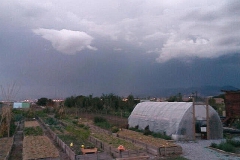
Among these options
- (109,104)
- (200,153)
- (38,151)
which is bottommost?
(200,153)

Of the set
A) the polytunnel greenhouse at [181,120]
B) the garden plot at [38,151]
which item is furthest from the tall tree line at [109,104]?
the garden plot at [38,151]

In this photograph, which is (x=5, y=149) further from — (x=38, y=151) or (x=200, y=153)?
(x=200, y=153)

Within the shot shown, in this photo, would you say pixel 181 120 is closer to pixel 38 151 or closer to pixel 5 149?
pixel 38 151

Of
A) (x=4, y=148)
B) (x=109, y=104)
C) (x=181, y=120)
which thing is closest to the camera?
(x=4, y=148)

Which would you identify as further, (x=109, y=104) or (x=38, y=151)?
(x=109, y=104)

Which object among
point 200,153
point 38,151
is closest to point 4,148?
point 38,151

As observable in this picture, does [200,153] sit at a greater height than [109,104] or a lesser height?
lesser

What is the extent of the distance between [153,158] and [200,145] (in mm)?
4676

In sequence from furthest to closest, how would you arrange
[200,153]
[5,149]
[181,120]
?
1. [181,120]
2. [5,149]
3. [200,153]

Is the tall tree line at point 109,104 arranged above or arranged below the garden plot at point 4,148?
above

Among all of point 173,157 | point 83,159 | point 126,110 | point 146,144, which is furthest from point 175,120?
point 126,110

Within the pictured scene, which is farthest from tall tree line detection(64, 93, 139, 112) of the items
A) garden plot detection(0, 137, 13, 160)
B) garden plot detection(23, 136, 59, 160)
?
garden plot detection(23, 136, 59, 160)

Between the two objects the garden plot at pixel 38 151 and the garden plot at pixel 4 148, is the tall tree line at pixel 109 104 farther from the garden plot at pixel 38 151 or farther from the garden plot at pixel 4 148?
the garden plot at pixel 38 151

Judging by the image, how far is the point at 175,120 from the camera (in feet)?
61.7
